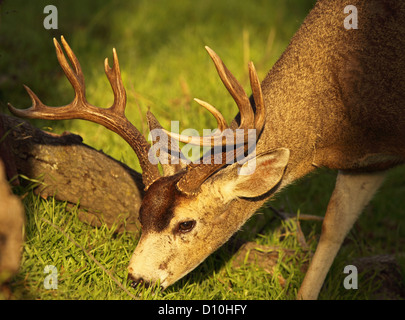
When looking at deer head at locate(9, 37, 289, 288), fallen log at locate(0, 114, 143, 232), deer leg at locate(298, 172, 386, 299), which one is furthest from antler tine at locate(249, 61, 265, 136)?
deer leg at locate(298, 172, 386, 299)

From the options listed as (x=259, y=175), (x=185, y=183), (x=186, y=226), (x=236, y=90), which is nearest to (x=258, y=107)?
(x=236, y=90)

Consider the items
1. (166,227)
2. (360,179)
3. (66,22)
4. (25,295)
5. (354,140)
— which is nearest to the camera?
(25,295)

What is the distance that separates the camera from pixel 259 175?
14.1 ft

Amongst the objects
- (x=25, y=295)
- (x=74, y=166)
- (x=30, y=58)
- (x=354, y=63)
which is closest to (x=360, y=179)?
(x=354, y=63)

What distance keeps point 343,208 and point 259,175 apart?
1299 millimetres

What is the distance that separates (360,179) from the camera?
17.0ft

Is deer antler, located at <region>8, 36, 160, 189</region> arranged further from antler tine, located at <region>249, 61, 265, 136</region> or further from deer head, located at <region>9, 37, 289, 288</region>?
antler tine, located at <region>249, 61, 265, 136</region>

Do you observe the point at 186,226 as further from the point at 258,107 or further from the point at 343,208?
the point at 343,208

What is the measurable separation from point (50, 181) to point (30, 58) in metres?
3.43

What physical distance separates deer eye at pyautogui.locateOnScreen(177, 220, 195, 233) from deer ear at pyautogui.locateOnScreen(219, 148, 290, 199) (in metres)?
0.34

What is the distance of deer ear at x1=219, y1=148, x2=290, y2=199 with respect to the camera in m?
4.18

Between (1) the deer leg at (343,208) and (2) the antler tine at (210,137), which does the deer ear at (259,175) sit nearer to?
(2) the antler tine at (210,137)

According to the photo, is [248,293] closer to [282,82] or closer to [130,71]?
[282,82]

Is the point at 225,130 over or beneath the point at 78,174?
over
